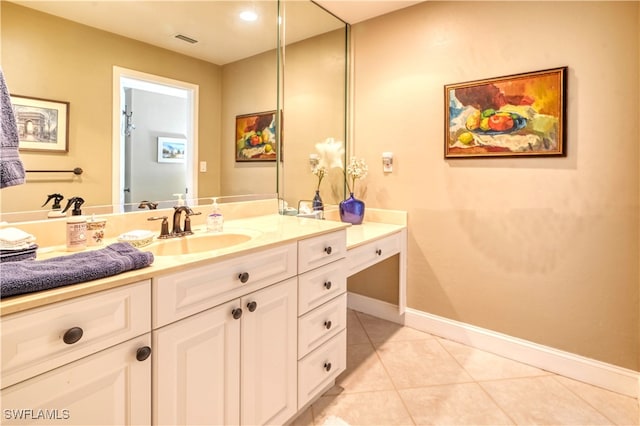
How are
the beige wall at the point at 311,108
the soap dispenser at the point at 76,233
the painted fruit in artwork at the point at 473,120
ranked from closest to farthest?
the soap dispenser at the point at 76,233 → the painted fruit in artwork at the point at 473,120 → the beige wall at the point at 311,108

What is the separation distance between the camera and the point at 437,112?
2.26 meters

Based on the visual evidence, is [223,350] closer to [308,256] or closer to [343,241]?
[308,256]

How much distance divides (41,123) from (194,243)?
2.33ft

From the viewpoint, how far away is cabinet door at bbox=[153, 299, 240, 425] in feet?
3.26

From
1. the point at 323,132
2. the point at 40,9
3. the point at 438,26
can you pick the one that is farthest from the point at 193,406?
the point at 438,26

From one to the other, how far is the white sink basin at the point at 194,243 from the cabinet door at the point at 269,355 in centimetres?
32

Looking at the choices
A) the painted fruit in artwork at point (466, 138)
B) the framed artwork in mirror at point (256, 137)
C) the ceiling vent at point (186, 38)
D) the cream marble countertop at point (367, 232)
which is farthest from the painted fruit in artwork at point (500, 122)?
the ceiling vent at point (186, 38)

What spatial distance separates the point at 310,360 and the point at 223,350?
0.52m

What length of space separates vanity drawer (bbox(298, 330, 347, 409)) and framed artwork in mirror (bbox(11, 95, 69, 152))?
1.32m

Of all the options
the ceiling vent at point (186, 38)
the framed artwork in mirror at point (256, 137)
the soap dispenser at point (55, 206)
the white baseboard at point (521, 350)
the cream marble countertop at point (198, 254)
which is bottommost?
the white baseboard at point (521, 350)

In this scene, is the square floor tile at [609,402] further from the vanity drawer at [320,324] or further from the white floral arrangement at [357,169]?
the white floral arrangement at [357,169]

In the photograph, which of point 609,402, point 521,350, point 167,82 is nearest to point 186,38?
point 167,82

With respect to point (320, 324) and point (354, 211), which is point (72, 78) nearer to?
point (320, 324)

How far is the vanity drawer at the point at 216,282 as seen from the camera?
98cm
